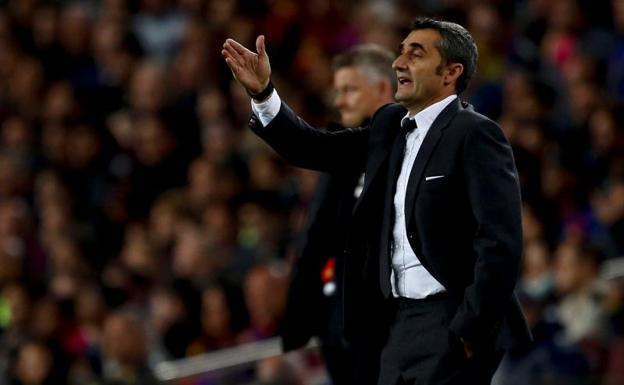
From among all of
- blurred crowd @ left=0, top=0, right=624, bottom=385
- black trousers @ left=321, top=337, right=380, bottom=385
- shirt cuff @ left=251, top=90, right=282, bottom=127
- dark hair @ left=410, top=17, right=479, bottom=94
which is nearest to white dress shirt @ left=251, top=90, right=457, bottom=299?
shirt cuff @ left=251, top=90, right=282, bottom=127

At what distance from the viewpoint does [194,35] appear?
11.2 m

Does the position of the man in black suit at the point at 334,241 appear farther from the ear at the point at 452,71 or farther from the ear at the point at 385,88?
the ear at the point at 452,71

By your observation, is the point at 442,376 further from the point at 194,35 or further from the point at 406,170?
the point at 194,35

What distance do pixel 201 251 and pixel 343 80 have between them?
351 centimetres

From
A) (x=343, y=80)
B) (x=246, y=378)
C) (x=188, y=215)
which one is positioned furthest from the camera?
(x=188, y=215)

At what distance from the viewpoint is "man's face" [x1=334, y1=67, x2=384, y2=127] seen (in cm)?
575

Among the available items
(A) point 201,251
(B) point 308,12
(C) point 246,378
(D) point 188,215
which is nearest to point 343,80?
(C) point 246,378

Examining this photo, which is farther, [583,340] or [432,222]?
[583,340]

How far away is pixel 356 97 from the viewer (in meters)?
5.78

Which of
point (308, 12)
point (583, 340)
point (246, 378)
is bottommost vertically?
point (246, 378)

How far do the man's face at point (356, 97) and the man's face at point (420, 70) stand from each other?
1.34m

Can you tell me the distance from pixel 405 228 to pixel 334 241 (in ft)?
4.67

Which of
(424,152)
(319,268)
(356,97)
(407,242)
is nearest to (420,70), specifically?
(424,152)

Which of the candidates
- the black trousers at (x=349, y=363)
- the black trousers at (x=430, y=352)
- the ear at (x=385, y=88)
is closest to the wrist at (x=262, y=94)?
the black trousers at (x=430, y=352)
